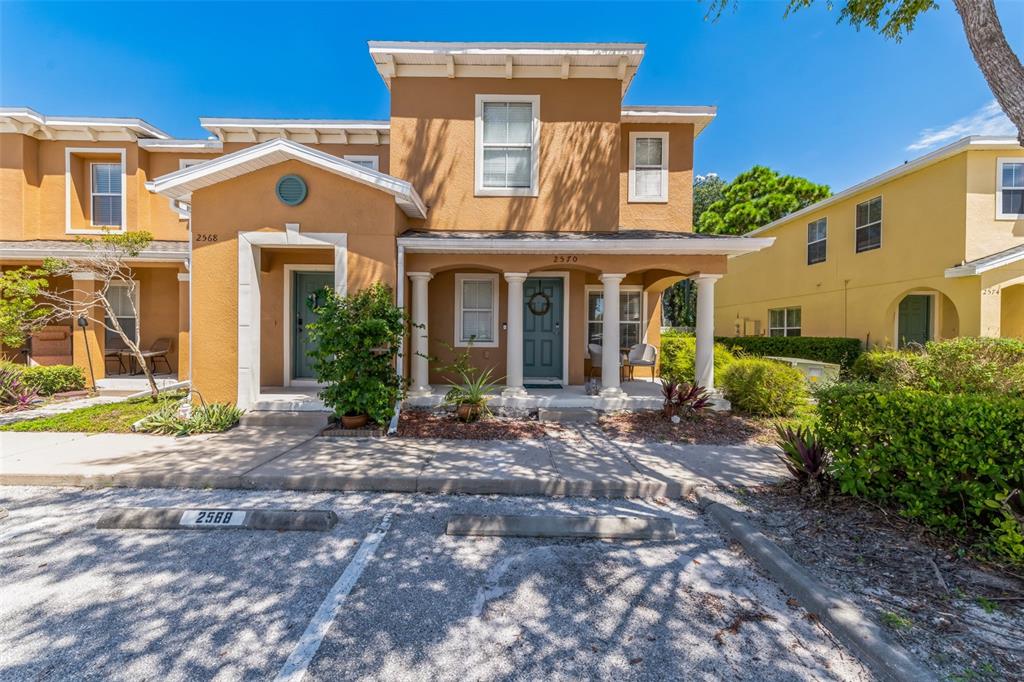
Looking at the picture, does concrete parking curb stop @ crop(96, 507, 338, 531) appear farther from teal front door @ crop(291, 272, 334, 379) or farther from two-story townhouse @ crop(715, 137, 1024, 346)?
two-story townhouse @ crop(715, 137, 1024, 346)

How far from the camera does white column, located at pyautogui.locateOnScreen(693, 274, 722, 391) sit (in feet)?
27.8

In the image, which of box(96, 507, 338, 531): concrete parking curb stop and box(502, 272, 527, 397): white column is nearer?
box(96, 507, 338, 531): concrete parking curb stop

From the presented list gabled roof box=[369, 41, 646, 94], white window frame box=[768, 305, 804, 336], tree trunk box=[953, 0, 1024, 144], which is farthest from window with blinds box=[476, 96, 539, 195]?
white window frame box=[768, 305, 804, 336]

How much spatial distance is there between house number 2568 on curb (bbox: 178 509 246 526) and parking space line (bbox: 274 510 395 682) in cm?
124

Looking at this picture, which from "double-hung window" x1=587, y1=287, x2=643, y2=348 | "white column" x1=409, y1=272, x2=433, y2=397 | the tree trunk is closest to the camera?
the tree trunk

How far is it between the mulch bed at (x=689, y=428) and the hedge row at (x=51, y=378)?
11656 millimetres

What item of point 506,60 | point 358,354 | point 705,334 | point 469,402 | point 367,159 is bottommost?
point 469,402

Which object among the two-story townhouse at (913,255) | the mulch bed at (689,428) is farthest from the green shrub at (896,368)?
the two-story townhouse at (913,255)

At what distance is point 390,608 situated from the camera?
2.82 m

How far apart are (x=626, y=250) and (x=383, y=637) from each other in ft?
23.7

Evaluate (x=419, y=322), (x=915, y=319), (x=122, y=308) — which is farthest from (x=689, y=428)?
(x=122, y=308)

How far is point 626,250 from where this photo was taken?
26.8 ft

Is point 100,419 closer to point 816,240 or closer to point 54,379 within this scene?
point 54,379

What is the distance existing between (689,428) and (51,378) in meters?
13.2
